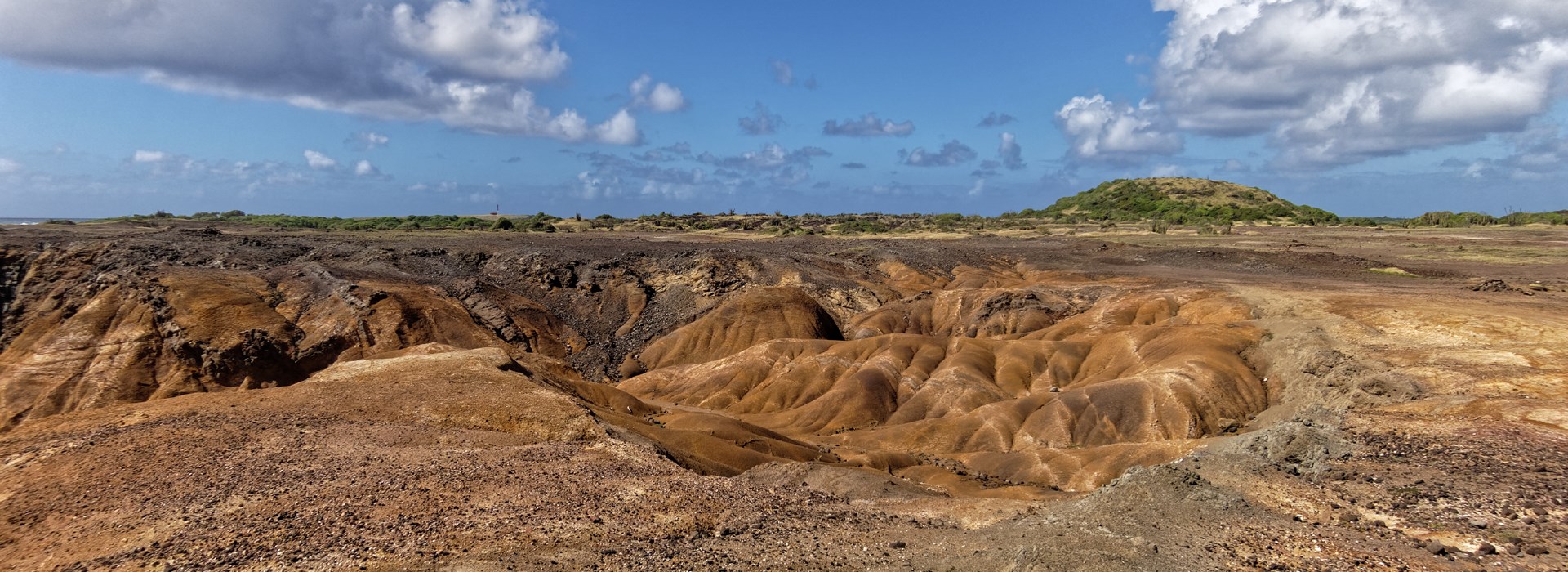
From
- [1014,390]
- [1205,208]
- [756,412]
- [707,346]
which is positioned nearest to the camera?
[1014,390]

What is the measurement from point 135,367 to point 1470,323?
229 ft

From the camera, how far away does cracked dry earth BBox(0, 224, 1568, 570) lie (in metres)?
15.9

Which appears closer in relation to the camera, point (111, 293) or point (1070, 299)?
point (111, 293)

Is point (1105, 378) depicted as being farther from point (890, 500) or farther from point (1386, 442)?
point (890, 500)

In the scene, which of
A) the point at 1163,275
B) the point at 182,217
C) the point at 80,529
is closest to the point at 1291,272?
the point at 1163,275

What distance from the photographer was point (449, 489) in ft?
62.1

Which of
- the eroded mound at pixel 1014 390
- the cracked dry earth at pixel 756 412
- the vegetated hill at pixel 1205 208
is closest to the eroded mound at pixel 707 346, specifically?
the eroded mound at pixel 1014 390

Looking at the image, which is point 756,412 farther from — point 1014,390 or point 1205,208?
point 1205,208

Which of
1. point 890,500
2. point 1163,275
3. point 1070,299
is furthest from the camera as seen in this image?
point 1163,275

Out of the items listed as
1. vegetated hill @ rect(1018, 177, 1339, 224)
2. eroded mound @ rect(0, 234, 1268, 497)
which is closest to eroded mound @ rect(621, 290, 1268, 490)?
eroded mound @ rect(0, 234, 1268, 497)

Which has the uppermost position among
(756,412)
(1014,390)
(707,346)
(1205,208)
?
(1205,208)

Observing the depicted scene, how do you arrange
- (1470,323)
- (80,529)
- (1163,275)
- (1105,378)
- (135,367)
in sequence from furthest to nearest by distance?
1. (1163,275)
2. (1105,378)
3. (135,367)
4. (1470,323)
5. (80,529)

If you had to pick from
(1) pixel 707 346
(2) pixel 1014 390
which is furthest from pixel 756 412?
(2) pixel 1014 390

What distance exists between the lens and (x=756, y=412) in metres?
51.7
